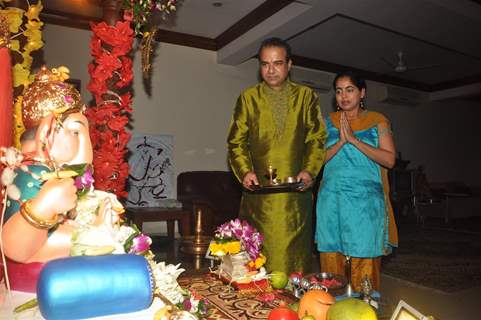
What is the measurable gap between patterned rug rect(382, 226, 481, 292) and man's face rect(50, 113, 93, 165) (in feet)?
12.2

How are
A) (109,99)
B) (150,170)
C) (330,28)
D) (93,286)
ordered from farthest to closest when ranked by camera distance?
(150,170) < (330,28) < (109,99) < (93,286)

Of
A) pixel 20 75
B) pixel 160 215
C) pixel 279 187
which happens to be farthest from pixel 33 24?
pixel 160 215

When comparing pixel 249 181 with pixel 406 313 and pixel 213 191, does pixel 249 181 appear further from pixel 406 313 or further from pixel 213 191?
pixel 213 191

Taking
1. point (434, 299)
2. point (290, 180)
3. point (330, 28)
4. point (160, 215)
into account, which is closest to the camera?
point (290, 180)

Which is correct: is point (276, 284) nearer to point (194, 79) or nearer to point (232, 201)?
point (232, 201)

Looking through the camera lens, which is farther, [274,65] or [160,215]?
[160,215]

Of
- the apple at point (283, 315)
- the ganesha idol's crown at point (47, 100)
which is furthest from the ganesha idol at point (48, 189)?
the apple at point (283, 315)

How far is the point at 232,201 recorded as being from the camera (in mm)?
6078

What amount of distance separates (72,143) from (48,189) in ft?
0.58

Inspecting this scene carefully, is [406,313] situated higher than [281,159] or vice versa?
[281,159]

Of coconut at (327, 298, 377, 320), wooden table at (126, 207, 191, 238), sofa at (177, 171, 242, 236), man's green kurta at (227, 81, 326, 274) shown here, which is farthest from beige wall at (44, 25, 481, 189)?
coconut at (327, 298, 377, 320)

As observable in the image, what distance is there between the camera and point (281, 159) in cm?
228

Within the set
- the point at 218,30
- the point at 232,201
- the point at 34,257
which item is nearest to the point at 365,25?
the point at 218,30

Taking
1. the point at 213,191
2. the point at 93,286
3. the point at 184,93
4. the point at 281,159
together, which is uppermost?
the point at 184,93
